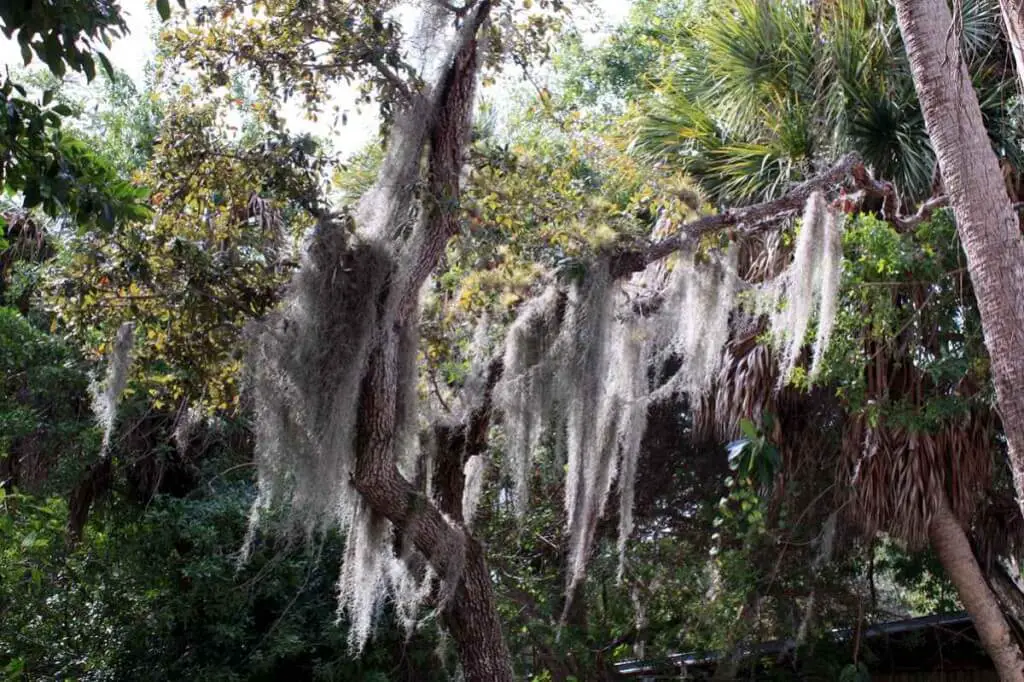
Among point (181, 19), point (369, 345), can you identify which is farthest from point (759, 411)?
point (181, 19)

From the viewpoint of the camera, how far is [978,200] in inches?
210

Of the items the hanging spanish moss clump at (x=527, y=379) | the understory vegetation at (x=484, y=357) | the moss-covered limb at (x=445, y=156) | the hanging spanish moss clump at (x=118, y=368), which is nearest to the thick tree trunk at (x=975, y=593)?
the understory vegetation at (x=484, y=357)

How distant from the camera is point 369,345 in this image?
5.45 metres

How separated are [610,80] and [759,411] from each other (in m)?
7.38

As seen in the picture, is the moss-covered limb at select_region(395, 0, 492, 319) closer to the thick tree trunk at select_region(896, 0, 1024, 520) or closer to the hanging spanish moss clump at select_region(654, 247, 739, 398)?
the hanging spanish moss clump at select_region(654, 247, 739, 398)

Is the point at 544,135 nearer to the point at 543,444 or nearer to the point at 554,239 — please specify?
the point at 543,444

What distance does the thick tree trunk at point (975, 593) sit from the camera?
746 centimetres

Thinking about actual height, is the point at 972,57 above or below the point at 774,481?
above

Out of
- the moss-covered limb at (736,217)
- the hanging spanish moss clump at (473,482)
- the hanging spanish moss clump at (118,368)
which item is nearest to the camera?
the hanging spanish moss clump at (118,368)

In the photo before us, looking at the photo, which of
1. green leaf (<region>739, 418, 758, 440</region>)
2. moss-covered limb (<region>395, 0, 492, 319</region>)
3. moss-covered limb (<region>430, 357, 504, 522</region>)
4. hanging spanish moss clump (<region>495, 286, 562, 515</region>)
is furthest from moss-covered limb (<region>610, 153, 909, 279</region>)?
green leaf (<region>739, 418, 758, 440</region>)

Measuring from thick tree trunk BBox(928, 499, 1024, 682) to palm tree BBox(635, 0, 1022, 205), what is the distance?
217 cm

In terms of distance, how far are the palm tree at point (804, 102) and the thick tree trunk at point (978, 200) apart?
1469 mm

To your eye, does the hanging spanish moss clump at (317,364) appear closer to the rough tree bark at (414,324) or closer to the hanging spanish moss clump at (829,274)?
the rough tree bark at (414,324)

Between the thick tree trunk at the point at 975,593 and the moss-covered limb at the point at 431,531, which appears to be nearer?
the moss-covered limb at the point at 431,531
